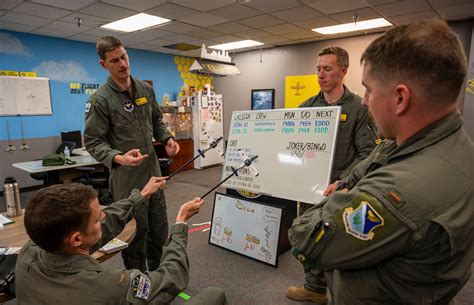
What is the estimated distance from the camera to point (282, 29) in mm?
5270

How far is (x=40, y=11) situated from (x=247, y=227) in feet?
12.9

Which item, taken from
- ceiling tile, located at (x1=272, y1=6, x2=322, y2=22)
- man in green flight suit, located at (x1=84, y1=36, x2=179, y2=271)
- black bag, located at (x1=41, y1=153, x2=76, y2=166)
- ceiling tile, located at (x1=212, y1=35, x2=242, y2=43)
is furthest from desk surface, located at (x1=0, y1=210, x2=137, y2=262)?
ceiling tile, located at (x1=212, y1=35, x2=242, y2=43)

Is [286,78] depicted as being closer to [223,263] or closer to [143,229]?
[223,263]

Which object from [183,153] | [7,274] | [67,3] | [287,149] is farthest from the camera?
[183,153]

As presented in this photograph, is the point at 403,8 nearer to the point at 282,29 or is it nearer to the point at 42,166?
the point at 282,29

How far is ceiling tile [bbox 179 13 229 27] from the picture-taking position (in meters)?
4.33

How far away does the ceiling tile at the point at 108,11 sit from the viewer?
381 centimetres

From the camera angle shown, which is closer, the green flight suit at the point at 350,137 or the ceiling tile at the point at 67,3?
the green flight suit at the point at 350,137

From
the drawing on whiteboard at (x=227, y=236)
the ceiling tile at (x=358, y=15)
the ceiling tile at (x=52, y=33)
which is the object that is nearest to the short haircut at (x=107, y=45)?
the drawing on whiteboard at (x=227, y=236)

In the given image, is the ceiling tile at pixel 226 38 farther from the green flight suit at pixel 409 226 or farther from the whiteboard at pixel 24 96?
the green flight suit at pixel 409 226

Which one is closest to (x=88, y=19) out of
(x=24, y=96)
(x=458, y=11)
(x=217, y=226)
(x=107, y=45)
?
(x=24, y=96)

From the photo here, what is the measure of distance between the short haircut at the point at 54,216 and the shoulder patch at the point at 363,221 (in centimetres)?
83

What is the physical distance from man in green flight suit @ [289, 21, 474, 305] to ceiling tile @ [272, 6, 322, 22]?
152 inches

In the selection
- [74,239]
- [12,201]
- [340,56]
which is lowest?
[12,201]
